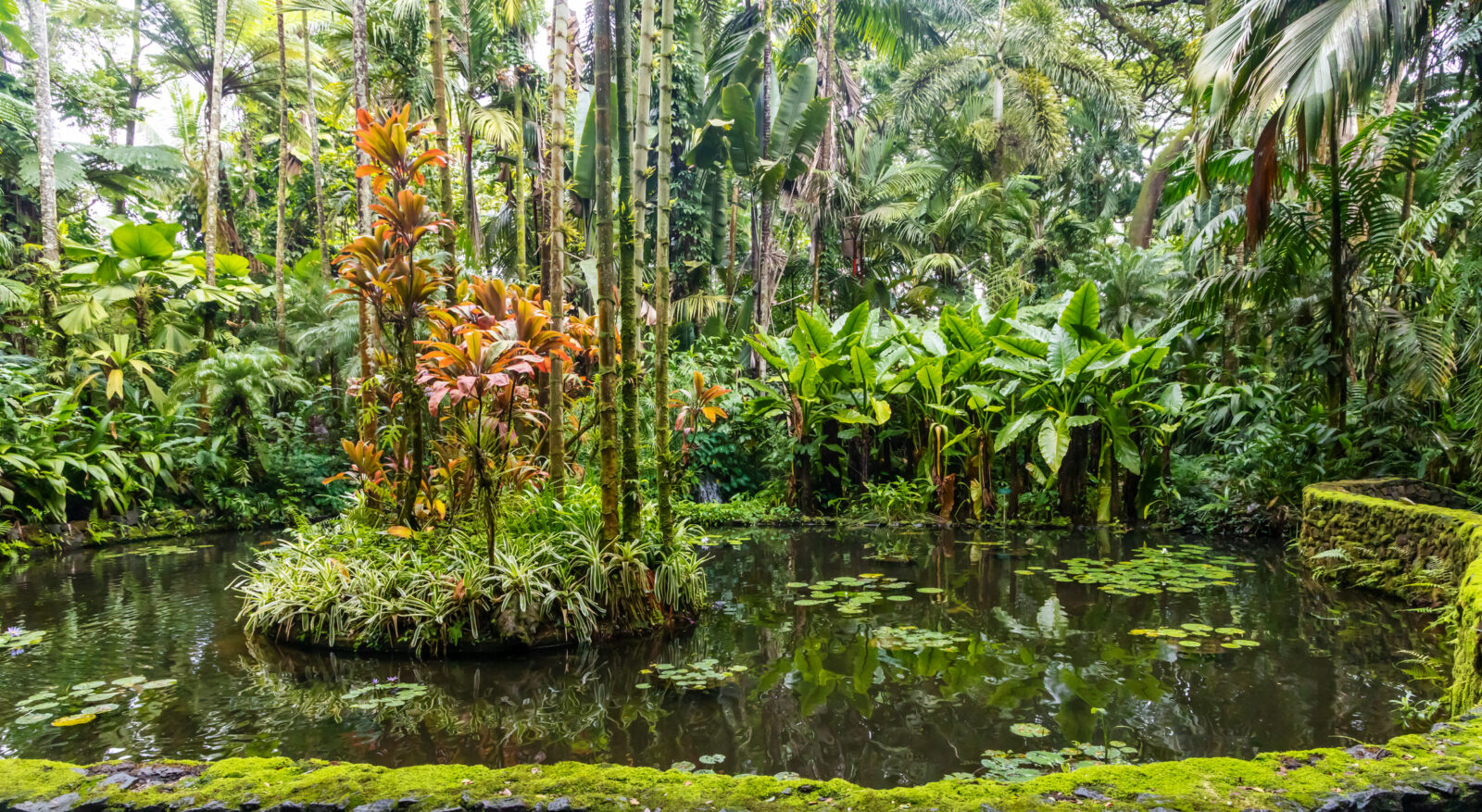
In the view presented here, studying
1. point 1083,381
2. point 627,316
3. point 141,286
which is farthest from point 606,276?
point 141,286

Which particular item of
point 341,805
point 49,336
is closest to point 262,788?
point 341,805

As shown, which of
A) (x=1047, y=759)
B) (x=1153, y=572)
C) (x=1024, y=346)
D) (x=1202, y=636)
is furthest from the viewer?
(x=1024, y=346)

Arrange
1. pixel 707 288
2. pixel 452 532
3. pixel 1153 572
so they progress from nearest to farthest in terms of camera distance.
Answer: pixel 452 532 < pixel 1153 572 < pixel 707 288

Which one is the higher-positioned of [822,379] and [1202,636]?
[822,379]

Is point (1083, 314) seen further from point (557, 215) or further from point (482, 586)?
point (482, 586)

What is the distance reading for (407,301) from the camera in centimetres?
407

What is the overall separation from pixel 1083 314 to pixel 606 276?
17.6 ft

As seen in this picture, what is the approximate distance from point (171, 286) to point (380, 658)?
840 centimetres

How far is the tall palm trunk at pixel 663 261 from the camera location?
4.45 meters

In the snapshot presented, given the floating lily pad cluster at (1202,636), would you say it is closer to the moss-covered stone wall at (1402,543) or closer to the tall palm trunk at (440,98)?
the moss-covered stone wall at (1402,543)

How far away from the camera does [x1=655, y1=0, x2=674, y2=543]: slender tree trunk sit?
444 centimetres

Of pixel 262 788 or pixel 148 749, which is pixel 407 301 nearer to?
pixel 148 749

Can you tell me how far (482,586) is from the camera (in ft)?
12.8

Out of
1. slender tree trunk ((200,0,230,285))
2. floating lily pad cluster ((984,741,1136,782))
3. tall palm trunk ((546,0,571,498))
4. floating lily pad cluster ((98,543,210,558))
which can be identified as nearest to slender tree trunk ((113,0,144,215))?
slender tree trunk ((200,0,230,285))
